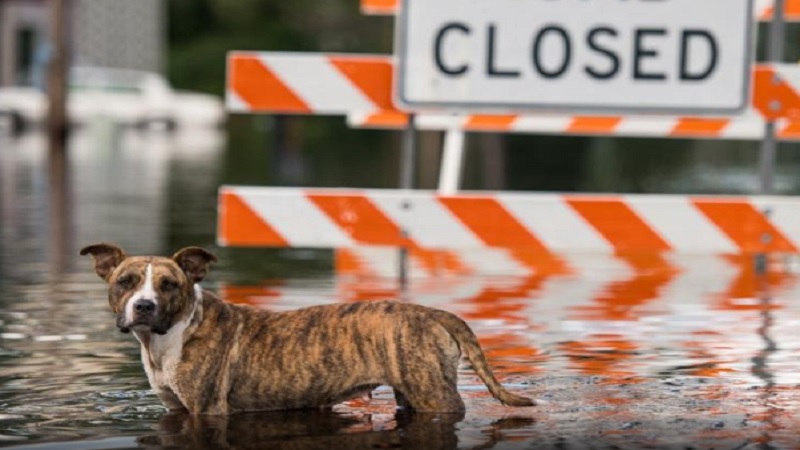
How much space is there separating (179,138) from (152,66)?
23.4 m

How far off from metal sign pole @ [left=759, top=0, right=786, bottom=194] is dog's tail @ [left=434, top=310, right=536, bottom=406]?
5449 mm

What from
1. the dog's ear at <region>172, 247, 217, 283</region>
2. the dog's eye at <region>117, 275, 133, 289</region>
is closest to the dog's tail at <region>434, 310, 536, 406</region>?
the dog's ear at <region>172, 247, 217, 283</region>

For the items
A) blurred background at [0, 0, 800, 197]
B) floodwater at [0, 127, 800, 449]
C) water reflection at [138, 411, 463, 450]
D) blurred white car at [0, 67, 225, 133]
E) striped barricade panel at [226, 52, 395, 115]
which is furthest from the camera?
blurred white car at [0, 67, 225, 133]

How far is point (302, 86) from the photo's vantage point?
1307 cm

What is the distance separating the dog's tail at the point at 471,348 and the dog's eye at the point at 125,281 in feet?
3.77

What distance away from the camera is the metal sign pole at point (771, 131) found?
44.7 feet

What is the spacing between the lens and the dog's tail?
8.38 metres

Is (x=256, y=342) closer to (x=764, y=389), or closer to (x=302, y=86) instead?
(x=764, y=389)

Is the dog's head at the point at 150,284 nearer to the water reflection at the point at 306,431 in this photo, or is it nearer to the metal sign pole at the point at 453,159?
the water reflection at the point at 306,431

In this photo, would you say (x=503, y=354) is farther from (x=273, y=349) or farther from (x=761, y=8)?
(x=761, y=8)

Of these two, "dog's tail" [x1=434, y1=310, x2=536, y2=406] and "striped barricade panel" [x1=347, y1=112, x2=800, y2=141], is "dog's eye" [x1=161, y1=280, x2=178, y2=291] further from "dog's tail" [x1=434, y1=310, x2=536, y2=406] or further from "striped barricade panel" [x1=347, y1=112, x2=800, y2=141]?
"striped barricade panel" [x1=347, y1=112, x2=800, y2=141]

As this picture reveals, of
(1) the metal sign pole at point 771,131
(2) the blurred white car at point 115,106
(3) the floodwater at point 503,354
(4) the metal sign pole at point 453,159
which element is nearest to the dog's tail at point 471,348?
(3) the floodwater at point 503,354

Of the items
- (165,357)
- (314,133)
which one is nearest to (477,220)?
(165,357)

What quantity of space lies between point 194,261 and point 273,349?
1.49ft
